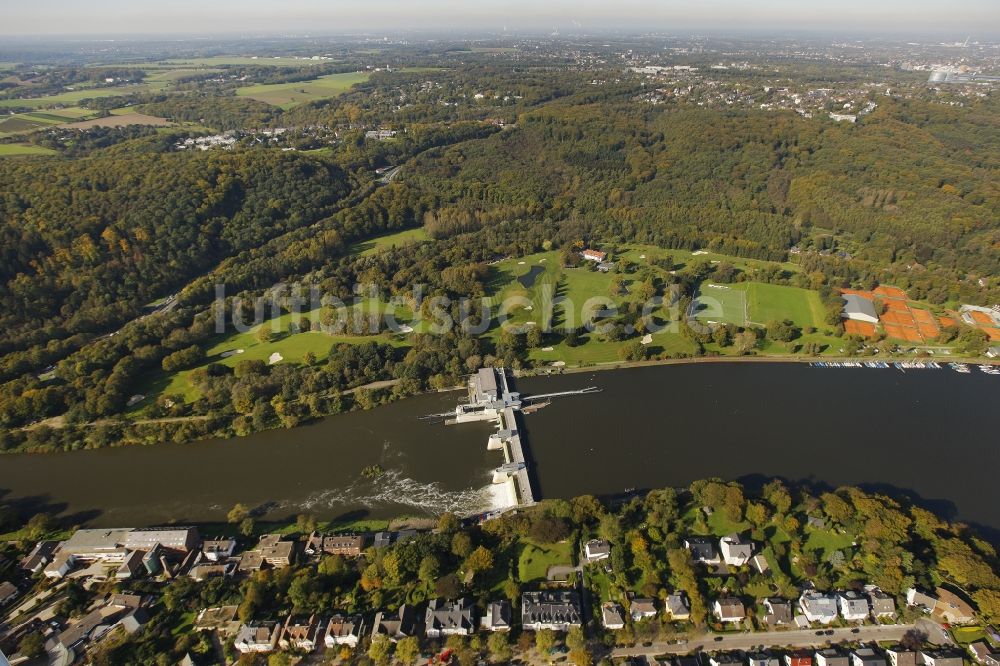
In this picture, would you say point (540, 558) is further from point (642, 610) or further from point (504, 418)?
point (504, 418)

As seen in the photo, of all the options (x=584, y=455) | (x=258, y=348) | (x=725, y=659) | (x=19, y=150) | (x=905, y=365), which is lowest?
(x=725, y=659)

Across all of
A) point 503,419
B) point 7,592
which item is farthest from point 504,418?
point 7,592

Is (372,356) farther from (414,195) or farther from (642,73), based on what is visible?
(642,73)

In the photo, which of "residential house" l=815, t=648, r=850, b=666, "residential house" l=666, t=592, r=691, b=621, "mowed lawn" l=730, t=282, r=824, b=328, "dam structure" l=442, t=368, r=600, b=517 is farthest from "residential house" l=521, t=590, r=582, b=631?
"mowed lawn" l=730, t=282, r=824, b=328

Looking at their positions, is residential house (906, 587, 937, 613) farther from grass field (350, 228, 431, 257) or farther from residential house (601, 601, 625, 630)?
grass field (350, 228, 431, 257)

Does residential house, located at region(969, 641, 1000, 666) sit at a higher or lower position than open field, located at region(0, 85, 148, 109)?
lower

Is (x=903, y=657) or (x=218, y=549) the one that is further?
(x=218, y=549)
